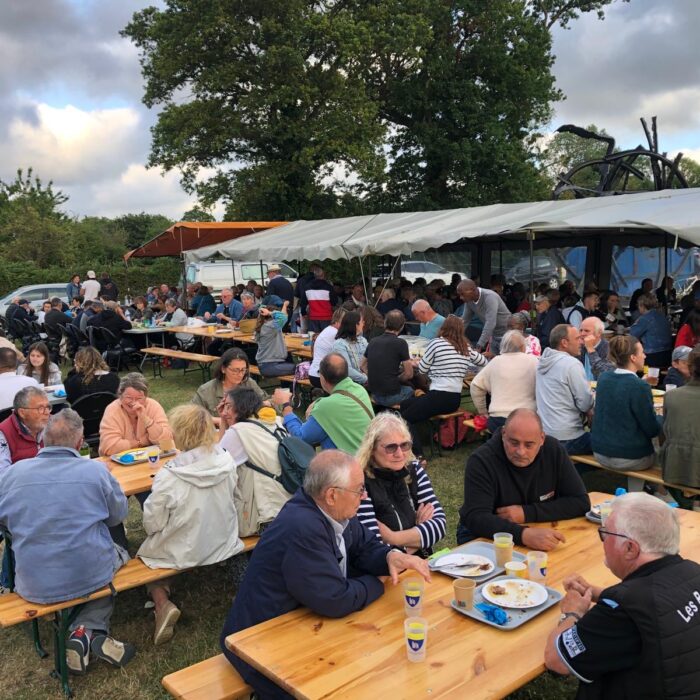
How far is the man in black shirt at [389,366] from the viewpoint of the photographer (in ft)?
21.1

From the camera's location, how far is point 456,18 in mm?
21172

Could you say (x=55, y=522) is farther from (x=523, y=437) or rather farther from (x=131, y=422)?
(x=523, y=437)

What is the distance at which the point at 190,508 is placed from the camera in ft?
11.0

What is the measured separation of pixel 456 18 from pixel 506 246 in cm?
1056

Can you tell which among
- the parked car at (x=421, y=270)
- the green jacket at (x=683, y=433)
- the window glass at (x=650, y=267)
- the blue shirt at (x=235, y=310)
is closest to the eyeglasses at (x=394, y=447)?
the green jacket at (x=683, y=433)

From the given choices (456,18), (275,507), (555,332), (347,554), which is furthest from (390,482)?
(456,18)

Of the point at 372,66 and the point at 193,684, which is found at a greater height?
the point at 372,66

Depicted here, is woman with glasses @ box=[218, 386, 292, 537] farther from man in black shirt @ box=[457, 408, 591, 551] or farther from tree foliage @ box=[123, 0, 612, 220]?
tree foliage @ box=[123, 0, 612, 220]

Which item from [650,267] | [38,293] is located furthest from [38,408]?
[38,293]

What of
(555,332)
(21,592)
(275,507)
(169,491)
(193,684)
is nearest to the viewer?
(193,684)

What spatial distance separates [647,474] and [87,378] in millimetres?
4709

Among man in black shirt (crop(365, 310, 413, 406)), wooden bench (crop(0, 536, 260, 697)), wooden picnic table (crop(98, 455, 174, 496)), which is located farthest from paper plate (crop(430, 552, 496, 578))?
man in black shirt (crop(365, 310, 413, 406))

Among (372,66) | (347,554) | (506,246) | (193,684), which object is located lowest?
(193,684)

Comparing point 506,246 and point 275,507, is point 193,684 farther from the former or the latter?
point 506,246
